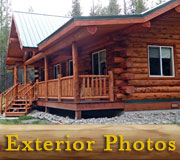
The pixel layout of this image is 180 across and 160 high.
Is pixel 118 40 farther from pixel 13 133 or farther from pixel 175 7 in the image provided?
pixel 13 133

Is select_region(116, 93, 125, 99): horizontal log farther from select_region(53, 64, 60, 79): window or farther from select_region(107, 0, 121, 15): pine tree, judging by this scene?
select_region(107, 0, 121, 15): pine tree

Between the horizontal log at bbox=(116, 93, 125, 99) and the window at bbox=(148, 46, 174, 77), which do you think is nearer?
the horizontal log at bbox=(116, 93, 125, 99)

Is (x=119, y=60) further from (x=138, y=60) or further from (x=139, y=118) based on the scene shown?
(x=139, y=118)

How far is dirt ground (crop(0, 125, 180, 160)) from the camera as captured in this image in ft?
3.44

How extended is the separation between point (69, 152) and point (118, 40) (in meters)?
8.54

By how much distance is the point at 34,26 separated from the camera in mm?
17078

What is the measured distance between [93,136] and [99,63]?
10.1 metres

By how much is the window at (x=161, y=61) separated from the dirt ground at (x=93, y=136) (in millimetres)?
9058

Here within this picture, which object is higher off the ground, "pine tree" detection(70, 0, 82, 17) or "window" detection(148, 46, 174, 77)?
"pine tree" detection(70, 0, 82, 17)

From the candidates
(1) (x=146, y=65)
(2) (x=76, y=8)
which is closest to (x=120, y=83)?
(1) (x=146, y=65)

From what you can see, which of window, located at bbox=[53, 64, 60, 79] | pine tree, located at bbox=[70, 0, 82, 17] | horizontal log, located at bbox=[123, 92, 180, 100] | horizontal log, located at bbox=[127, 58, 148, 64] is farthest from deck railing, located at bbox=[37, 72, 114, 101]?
pine tree, located at bbox=[70, 0, 82, 17]

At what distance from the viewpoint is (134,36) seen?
9.77 m

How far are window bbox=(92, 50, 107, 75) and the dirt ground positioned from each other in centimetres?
955

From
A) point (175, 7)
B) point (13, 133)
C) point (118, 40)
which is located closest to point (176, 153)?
point (13, 133)
